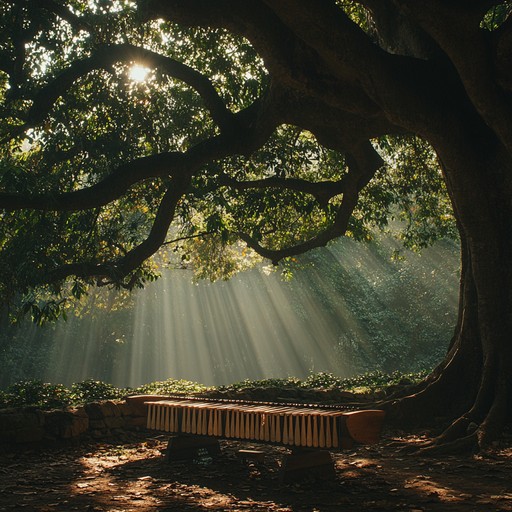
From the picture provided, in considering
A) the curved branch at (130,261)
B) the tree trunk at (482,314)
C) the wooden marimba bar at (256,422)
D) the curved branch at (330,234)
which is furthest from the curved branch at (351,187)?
the wooden marimba bar at (256,422)

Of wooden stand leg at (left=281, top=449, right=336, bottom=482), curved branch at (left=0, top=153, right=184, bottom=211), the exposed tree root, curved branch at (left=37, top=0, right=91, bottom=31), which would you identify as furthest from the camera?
curved branch at (left=37, top=0, right=91, bottom=31)

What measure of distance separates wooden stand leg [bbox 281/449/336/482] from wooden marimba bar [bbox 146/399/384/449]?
8.4 inches

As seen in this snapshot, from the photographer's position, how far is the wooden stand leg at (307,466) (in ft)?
18.2

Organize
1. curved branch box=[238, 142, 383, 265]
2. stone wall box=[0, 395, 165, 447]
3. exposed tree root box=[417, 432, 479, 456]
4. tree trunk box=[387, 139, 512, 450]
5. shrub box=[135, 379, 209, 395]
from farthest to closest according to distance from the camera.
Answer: shrub box=[135, 379, 209, 395]
curved branch box=[238, 142, 383, 265]
tree trunk box=[387, 139, 512, 450]
stone wall box=[0, 395, 165, 447]
exposed tree root box=[417, 432, 479, 456]

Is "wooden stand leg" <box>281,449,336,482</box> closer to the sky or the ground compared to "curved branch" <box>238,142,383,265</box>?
closer to the ground

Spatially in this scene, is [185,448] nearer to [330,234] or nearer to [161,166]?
[161,166]

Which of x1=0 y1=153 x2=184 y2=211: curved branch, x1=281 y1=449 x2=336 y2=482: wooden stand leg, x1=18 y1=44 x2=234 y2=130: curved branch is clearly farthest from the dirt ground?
x1=18 y1=44 x2=234 y2=130: curved branch

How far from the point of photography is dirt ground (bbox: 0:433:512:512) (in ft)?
15.3

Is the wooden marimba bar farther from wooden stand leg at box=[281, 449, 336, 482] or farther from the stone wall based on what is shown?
the stone wall

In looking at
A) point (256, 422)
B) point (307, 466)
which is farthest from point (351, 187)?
point (307, 466)

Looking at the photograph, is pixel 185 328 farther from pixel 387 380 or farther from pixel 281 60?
pixel 281 60

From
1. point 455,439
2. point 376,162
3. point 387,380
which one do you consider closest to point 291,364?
point 387,380

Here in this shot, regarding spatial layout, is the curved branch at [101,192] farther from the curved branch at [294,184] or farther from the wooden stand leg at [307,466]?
the wooden stand leg at [307,466]

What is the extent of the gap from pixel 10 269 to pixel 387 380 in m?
9.29
